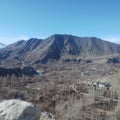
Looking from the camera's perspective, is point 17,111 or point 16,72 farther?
point 16,72

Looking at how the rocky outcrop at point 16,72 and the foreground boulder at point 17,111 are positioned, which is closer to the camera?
the foreground boulder at point 17,111

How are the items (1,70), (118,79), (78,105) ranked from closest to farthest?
(78,105) < (118,79) < (1,70)

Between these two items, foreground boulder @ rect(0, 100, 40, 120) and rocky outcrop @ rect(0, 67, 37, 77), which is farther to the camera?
rocky outcrop @ rect(0, 67, 37, 77)

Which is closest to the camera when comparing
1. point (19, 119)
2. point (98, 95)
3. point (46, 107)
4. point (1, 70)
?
point (19, 119)

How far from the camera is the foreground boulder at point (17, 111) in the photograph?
12.2 meters

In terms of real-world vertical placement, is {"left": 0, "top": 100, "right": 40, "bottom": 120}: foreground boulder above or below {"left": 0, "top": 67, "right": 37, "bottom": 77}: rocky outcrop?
below

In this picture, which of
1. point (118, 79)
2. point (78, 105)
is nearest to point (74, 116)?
point (78, 105)

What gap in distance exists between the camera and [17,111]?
12.3 metres

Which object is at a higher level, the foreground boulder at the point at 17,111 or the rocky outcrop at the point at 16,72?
the rocky outcrop at the point at 16,72

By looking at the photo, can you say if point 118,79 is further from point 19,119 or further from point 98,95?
point 19,119

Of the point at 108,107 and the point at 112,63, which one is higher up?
the point at 112,63

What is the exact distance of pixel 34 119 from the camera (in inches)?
500

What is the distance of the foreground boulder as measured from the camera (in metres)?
12.2

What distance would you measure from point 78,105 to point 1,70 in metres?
70.5
